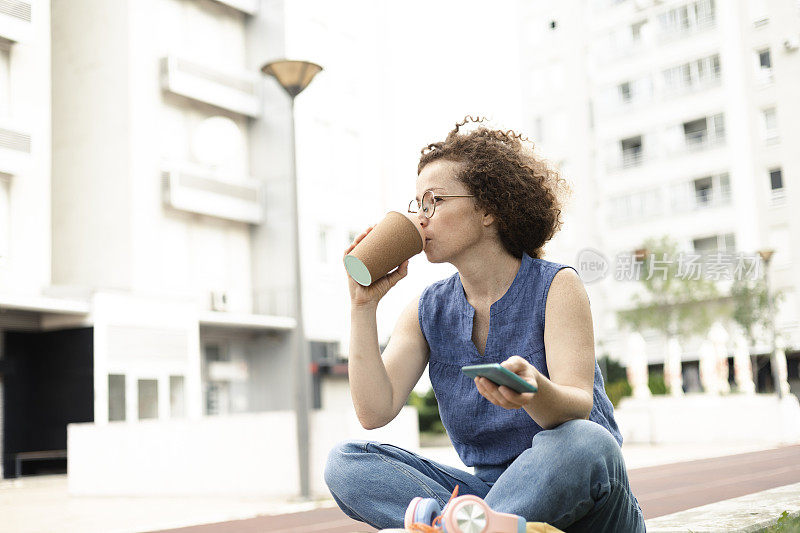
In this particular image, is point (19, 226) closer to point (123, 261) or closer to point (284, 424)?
point (123, 261)

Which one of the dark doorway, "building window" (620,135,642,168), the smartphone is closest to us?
the smartphone

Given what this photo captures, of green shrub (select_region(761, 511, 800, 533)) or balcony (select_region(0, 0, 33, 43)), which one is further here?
balcony (select_region(0, 0, 33, 43))

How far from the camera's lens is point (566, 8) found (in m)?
46.9

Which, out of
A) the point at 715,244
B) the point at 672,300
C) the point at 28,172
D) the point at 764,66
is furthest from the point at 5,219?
the point at 764,66

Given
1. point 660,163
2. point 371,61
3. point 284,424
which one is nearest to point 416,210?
point 284,424

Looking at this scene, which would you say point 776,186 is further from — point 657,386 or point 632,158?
point 657,386

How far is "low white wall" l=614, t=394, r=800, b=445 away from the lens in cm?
2212

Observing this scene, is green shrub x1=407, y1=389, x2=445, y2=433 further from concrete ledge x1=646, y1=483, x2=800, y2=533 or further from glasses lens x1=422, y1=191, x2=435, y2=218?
glasses lens x1=422, y1=191, x2=435, y2=218

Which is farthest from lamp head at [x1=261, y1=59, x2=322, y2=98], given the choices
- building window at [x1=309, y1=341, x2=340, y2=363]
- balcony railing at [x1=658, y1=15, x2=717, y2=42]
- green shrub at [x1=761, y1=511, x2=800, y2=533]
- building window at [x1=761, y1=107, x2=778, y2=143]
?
balcony railing at [x1=658, y1=15, x2=717, y2=42]

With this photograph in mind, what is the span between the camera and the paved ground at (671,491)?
740cm

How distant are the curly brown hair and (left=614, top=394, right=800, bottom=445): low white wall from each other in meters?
20.5

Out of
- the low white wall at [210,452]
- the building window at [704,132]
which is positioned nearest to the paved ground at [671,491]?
the low white wall at [210,452]

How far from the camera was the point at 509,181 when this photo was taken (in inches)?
106

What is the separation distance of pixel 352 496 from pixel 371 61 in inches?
1030
